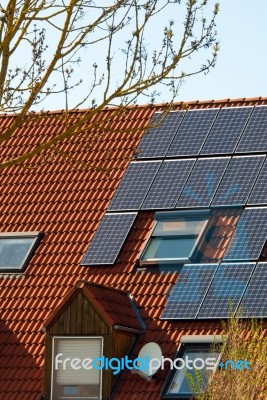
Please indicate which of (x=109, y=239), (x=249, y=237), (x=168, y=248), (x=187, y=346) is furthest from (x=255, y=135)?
(x=187, y=346)

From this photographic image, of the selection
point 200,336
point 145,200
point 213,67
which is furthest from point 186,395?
point 213,67

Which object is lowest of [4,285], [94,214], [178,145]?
[4,285]

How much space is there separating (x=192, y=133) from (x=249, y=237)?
4.28 meters

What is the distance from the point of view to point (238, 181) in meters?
29.0

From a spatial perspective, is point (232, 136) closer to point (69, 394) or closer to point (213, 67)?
point (69, 394)

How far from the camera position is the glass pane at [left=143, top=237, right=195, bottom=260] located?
28.3 meters

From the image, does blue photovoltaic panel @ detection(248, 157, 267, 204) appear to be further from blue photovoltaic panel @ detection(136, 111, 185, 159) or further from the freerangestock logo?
the freerangestock logo

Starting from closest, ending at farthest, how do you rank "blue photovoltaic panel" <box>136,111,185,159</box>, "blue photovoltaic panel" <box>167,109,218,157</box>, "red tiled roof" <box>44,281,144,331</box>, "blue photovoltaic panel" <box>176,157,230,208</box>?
"red tiled roof" <box>44,281,144,331</box>
"blue photovoltaic panel" <box>176,157,230,208</box>
"blue photovoltaic panel" <box>167,109,218,157</box>
"blue photovoltaic panel" <box>136,111,185,159</box>

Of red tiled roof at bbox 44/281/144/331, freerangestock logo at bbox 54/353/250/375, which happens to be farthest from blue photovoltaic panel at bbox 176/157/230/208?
freerangestock logo at bbox 54/353/250/375

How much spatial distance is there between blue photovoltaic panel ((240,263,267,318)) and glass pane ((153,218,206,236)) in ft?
7.51

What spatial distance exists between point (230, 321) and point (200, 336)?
111cm

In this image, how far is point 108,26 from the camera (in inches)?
799

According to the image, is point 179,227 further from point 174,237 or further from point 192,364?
point 192,364

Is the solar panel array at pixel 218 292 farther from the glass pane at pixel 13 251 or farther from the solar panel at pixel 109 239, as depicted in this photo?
the glass pane at pixel 13 251
